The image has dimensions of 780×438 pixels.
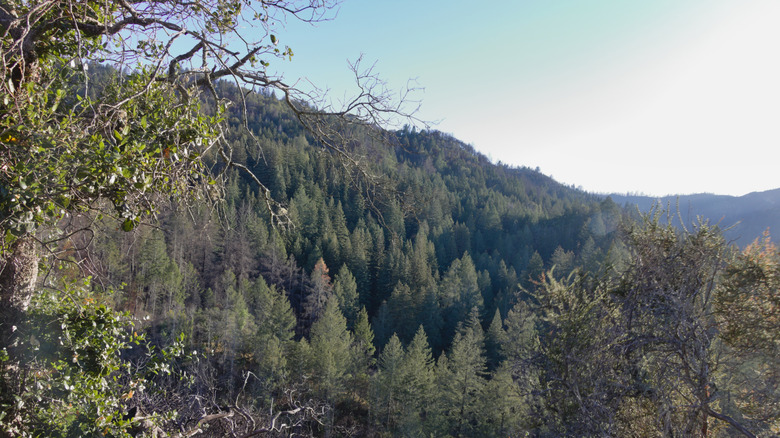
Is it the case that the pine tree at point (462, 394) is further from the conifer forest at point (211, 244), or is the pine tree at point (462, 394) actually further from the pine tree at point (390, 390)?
the conifer forest at point (211, 244)

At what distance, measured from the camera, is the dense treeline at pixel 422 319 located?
14.2 feet

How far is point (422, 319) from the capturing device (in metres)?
35.3

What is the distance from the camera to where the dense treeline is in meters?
4.34

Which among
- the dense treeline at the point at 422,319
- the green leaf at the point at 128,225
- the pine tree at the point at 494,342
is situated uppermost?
the green leaf at the point at 128,225

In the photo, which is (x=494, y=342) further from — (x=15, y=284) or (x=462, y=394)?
(x=15, y=284)

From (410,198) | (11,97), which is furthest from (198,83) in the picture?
(410,198)

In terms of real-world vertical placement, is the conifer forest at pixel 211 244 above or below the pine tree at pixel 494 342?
above

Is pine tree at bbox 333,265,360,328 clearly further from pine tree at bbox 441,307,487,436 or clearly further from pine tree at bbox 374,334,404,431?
pine tree at bbox 441,307,487,436

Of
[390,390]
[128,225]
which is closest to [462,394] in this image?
[390,390]

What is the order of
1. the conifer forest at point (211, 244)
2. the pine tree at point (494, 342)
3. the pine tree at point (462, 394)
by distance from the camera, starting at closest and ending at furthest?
the conifer forest at point (211, 244) < the pine tree at point (462, 394) < the pine tree at point (494, 342)

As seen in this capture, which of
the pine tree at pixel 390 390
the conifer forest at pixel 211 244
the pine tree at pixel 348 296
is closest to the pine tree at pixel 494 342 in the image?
the pine tree at pixel 390 390

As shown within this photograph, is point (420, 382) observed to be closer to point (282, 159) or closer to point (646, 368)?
point (646, 368)

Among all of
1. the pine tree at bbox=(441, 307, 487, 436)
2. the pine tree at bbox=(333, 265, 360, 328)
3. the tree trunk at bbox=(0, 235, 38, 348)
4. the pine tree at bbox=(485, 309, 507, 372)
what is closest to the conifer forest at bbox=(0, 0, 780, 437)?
the tree trunk at bbox=(0, 235, 38, 348)

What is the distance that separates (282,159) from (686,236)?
5451 centimetres
